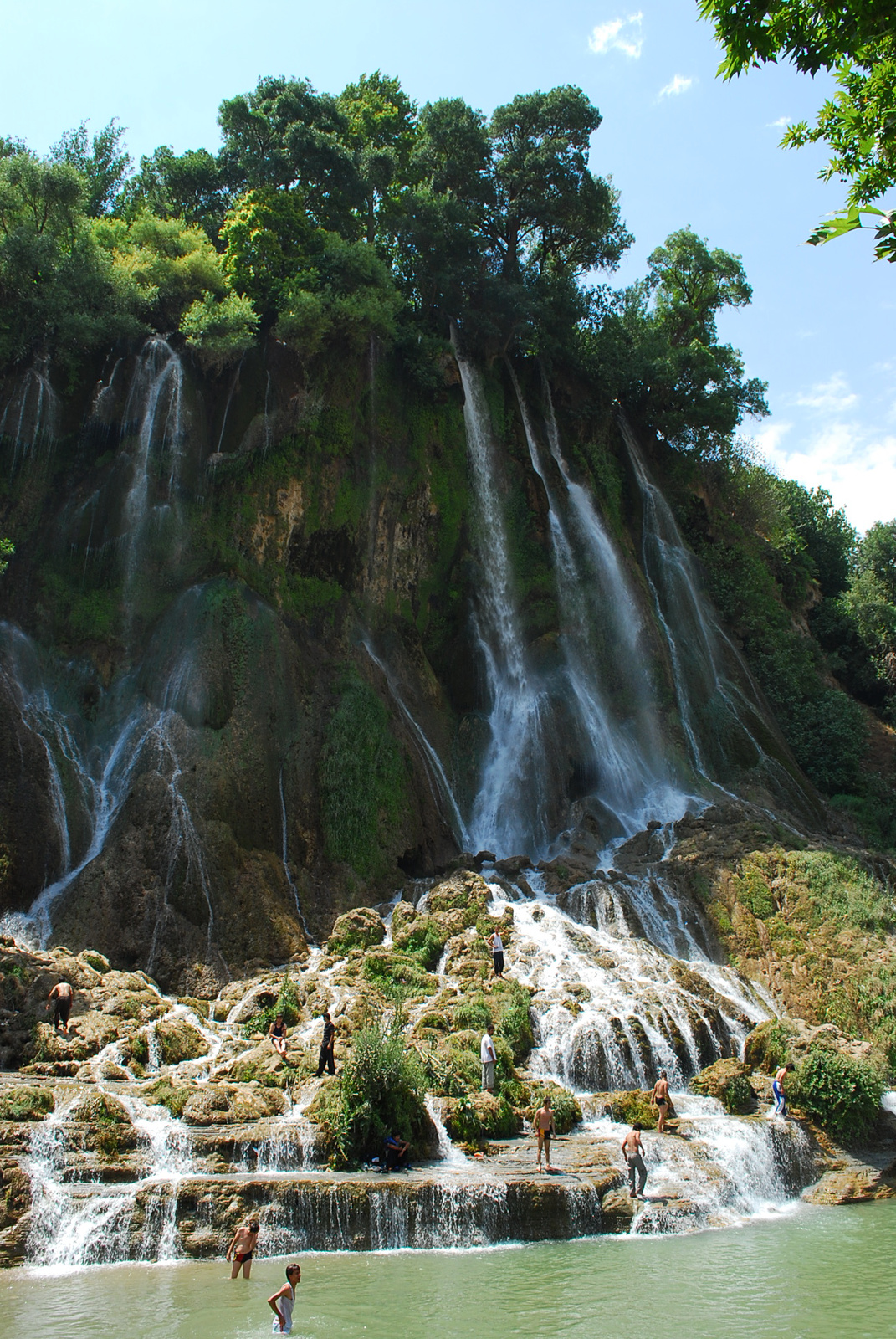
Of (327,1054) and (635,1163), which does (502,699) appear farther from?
(635,1163)

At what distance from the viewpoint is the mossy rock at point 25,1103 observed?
12.7 metres

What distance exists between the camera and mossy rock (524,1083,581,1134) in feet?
49.0

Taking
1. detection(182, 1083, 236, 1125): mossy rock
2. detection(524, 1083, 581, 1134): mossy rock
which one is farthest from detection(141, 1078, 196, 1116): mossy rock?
detection(524, 1083, 581, 1134): mossy rock

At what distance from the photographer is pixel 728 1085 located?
52.5ft

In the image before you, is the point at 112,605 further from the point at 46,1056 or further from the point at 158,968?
the point at 46,1056

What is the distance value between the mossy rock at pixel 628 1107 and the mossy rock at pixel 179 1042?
6.71 metres

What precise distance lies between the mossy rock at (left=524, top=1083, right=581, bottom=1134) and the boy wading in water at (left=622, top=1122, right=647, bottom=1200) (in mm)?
1801

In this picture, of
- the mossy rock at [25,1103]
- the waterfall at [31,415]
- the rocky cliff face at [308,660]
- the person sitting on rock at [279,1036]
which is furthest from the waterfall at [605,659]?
the mossy rock at [25,1103]

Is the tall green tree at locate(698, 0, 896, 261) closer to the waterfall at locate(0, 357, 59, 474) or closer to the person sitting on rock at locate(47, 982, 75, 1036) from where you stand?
the person sitting on rock at locate(47, 982, 75, 1036)

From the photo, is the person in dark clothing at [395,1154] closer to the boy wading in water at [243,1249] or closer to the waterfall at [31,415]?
the boy wading in water at [243,1249]

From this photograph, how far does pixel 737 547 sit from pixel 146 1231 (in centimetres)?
3574

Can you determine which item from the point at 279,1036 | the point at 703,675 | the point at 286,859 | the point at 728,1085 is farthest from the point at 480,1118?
the point at 703,675

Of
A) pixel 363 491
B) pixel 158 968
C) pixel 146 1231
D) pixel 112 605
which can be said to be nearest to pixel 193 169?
pixel 363 491

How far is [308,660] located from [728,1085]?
52.8 ft
